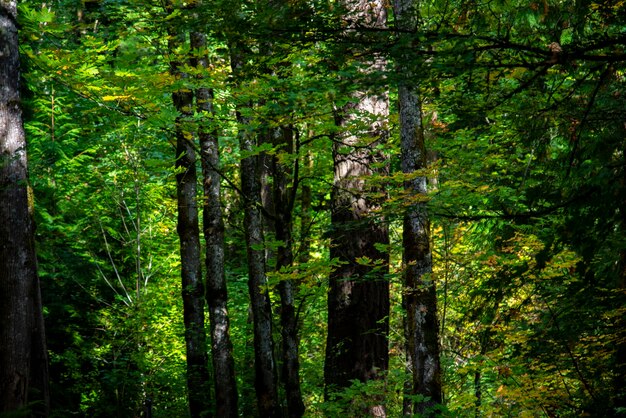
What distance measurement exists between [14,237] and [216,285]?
346 cm

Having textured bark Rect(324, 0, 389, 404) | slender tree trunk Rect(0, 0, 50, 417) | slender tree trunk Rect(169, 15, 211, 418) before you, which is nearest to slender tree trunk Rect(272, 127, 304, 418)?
textured bark Rect(324, 0, 389, 404)

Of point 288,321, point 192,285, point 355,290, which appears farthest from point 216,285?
point 288,321

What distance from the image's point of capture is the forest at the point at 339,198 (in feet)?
15.3

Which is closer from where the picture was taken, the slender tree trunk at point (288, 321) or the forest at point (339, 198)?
the forest at point (339, 198)

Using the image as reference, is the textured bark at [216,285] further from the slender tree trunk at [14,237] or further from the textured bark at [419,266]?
the textured bark at [419,266]

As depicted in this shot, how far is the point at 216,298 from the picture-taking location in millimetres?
10602

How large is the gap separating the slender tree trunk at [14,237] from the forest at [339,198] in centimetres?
3

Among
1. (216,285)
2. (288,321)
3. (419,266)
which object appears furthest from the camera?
(216,285)

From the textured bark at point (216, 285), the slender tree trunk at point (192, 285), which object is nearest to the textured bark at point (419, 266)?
the textured bark at point (216, 285)

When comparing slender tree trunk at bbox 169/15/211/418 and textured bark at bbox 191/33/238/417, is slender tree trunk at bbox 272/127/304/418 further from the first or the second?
slender tree trunk at bbox 169/15/211/418

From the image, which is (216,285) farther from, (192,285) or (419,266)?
(419,266)

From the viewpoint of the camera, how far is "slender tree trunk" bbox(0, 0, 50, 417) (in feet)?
26.5

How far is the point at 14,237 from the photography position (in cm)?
833

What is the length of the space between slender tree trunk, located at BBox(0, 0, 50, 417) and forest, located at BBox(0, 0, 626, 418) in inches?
1.1
